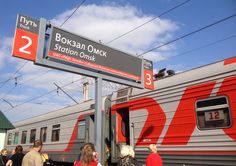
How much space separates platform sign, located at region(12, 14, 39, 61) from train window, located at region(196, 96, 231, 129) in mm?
4032

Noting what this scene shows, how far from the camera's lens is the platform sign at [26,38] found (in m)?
6.06

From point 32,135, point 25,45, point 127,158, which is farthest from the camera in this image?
point 32,135

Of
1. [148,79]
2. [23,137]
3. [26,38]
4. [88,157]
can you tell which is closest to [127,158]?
[88,157]

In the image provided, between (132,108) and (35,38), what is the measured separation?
395 cm

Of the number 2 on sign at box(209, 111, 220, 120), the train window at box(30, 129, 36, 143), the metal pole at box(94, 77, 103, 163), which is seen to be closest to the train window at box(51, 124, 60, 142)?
the train window at box(30, 129, 36, 143)

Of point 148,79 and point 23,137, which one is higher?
point 148,79

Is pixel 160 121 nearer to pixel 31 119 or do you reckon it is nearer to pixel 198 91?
pixel 198 91

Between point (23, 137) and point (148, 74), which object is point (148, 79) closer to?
point (148, 74)

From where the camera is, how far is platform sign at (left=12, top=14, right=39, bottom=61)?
19.9ft

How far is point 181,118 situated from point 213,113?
921 mm

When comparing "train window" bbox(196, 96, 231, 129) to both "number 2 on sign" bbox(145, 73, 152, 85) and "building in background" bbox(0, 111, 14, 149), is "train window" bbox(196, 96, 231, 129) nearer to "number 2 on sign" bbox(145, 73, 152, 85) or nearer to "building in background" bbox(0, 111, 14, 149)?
"number 2 on sign" bbox(145, 73, 152, 85)

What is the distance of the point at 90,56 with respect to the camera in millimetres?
7094

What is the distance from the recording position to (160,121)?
7.89 m

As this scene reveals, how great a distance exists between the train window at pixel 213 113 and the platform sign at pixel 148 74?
1603 millimetres
